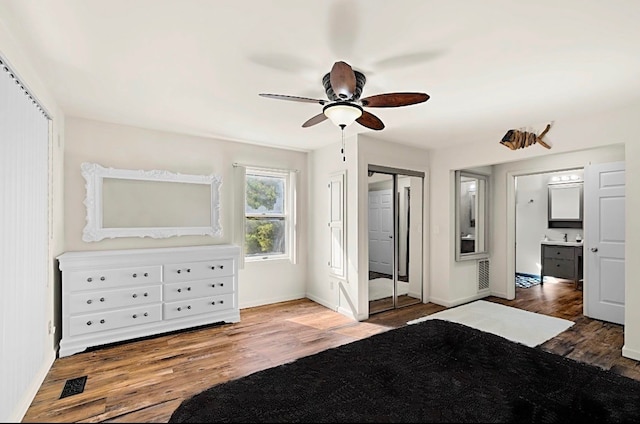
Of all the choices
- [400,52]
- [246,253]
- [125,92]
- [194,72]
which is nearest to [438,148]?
[400,52]

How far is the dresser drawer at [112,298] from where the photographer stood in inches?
104

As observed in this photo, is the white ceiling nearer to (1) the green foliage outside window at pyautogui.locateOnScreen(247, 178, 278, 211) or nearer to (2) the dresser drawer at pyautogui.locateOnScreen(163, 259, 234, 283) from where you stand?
(1) the green foliage outside window at pyautogui.locateOnScreen(247, 178, 278, 211)

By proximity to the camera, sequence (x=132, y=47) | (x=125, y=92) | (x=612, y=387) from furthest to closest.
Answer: (x=125, y=92)
(x=132, y=47)
(x=612, y=387)

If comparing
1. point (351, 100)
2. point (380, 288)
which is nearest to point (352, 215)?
point (380, 288)

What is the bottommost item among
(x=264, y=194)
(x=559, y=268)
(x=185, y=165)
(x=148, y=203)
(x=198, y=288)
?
(x=559, y=268)

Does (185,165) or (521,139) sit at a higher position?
(521,139)

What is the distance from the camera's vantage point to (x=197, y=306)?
3.17 meters

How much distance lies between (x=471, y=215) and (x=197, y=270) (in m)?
3.64

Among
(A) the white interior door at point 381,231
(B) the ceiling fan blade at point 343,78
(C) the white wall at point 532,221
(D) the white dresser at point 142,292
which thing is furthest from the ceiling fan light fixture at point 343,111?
(C) the white wall at point 532,221

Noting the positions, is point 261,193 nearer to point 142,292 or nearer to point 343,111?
point 142,292

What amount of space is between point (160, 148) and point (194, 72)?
165cm

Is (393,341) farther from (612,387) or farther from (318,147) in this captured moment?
(318,147)

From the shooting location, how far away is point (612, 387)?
81 centimetres

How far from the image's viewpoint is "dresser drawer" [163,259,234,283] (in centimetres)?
304
